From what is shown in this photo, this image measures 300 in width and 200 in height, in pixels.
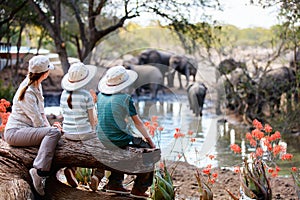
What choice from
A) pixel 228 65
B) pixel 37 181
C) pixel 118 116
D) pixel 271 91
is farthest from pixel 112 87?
pixel 228 65

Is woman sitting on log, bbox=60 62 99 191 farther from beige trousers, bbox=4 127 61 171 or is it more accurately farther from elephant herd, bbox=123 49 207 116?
elephant herd, bbox=123 49 207 116

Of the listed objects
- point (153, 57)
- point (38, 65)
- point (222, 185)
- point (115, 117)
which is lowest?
point (222, 185)

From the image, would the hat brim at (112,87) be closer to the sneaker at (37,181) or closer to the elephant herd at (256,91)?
the sneaker at (37,181)

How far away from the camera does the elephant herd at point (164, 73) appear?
6.43 m

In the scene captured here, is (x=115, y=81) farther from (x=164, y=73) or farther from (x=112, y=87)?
(x=164, y=73)

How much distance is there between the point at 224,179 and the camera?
6.62 m

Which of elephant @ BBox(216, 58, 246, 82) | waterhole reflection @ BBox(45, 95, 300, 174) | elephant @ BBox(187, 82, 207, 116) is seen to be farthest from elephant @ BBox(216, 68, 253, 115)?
waterhole reflection @ BBox(45, 95, 300, 174)

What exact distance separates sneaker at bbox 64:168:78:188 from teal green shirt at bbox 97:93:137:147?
1.92ft

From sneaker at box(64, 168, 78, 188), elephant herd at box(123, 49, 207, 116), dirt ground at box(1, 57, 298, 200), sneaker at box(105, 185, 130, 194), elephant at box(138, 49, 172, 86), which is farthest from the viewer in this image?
elephant at box(138, 49, 172, 86)

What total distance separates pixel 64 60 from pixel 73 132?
5.92 metres

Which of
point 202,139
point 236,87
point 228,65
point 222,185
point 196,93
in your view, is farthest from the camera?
point 228,65

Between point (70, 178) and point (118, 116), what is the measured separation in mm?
885

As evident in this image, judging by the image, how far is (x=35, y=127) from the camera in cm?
440

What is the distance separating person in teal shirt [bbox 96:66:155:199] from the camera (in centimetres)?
425
